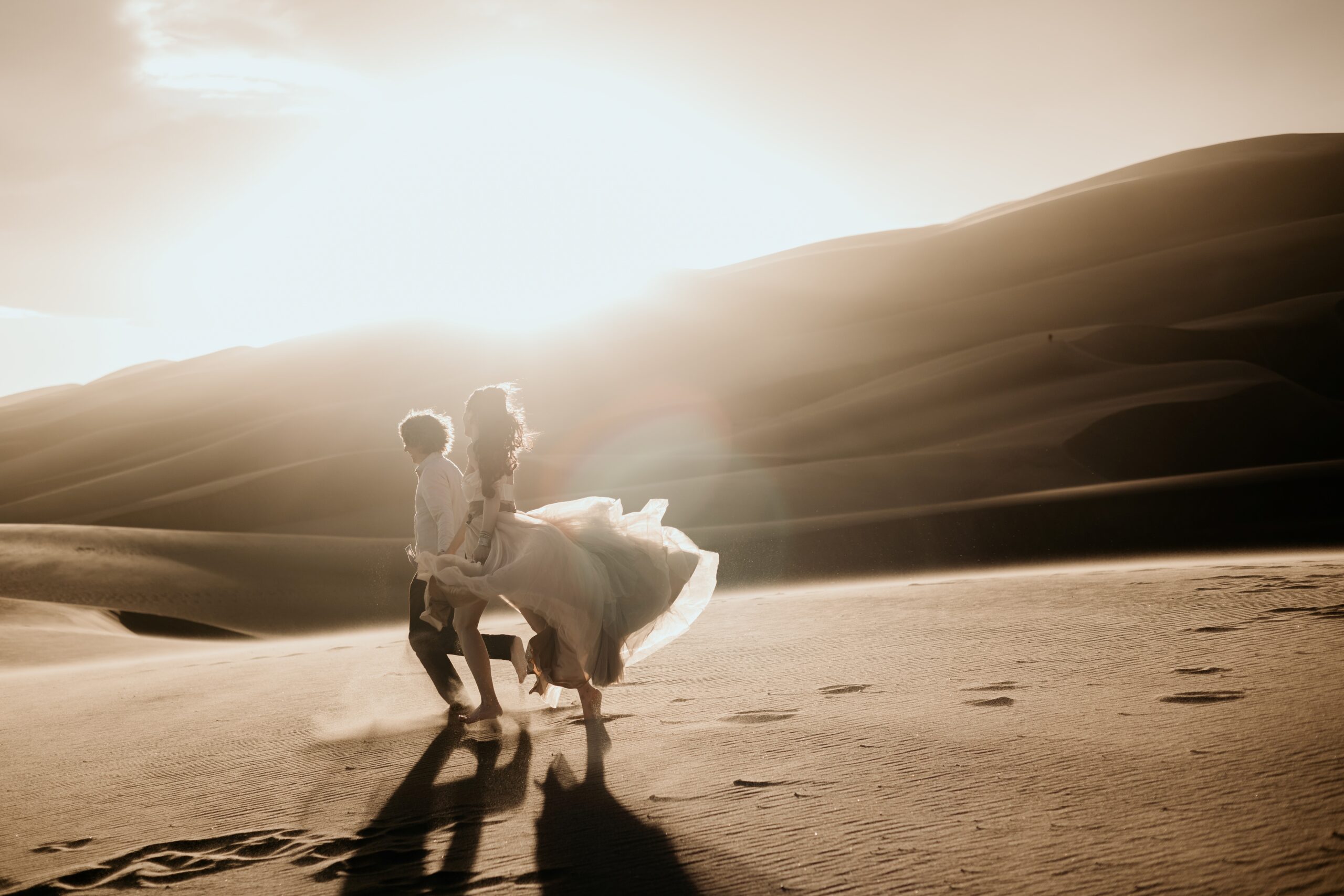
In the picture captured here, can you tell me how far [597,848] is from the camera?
300 centimetres

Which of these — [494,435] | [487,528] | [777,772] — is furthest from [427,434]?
[777,772]

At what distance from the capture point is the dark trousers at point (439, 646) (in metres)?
5.00

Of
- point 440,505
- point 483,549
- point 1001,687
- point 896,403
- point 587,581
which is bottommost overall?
point 1001,687

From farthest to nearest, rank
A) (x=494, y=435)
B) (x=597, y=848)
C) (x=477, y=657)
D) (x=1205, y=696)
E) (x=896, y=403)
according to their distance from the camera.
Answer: (x=896, y=403) < (x=477, y=657) < (x=494, y=435) < (x=1205, y=696) < (x=597, y=848)

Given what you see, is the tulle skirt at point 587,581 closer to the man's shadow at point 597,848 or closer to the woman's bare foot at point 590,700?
the woman's bare foot at point 590,700

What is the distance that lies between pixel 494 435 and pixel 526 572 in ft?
2.27

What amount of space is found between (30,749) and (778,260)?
→ 63753 millimetres

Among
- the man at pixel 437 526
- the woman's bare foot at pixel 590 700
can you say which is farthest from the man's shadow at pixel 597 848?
the man at pixel 437 526

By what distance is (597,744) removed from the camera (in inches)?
168

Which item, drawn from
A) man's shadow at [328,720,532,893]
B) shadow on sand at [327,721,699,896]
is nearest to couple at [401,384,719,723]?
man's shadow at [328,720,532,893]

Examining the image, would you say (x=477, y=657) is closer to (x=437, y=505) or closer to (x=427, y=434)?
(x=437, y=505)

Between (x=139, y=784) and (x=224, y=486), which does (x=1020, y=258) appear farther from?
(x=139, y=784)

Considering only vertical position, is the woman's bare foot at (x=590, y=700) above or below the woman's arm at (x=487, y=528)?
below

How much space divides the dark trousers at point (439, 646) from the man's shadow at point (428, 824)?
0.67 meters
